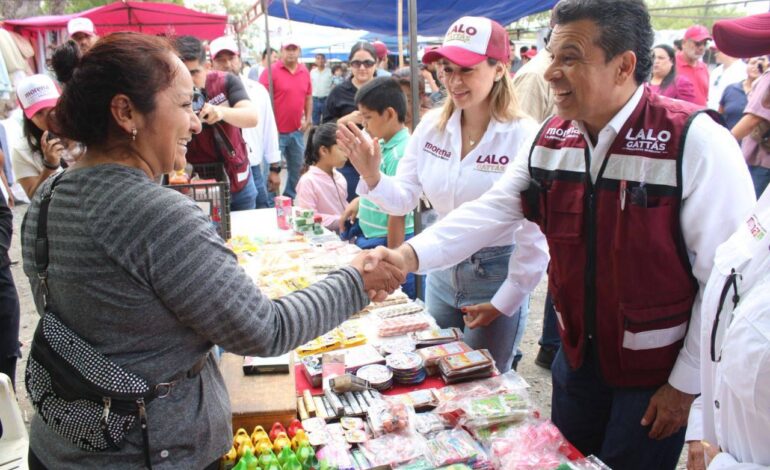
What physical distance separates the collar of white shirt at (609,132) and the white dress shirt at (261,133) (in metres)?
4.37

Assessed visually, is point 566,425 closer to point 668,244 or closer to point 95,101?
point 668,244

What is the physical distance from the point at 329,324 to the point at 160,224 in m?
0.52

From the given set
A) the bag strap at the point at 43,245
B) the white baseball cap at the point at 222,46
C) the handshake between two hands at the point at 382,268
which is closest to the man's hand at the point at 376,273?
the handshake between two hands at the point at 382,268

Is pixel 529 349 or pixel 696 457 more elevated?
pixel 696 457

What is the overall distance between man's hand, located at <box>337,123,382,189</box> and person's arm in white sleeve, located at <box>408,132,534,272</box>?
579 mm

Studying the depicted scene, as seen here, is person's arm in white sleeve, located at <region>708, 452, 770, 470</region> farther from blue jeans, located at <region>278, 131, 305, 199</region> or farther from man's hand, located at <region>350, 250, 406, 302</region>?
blue jeans, located at <region>278, 131, 305, 199</region>

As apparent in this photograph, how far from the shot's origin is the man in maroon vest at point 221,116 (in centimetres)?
364

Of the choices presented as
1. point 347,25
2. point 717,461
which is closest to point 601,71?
point 717,461

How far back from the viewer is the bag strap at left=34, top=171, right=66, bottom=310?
1211 mm

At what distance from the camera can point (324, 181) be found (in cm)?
455

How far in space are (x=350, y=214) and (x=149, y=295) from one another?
3084mm

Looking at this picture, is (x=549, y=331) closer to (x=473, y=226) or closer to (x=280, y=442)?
(x=473, y=226)

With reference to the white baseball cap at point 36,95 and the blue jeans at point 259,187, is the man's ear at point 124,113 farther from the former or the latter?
the blue jeans at point 259,187

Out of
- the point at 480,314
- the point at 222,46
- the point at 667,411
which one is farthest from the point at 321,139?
the point at 667,411
